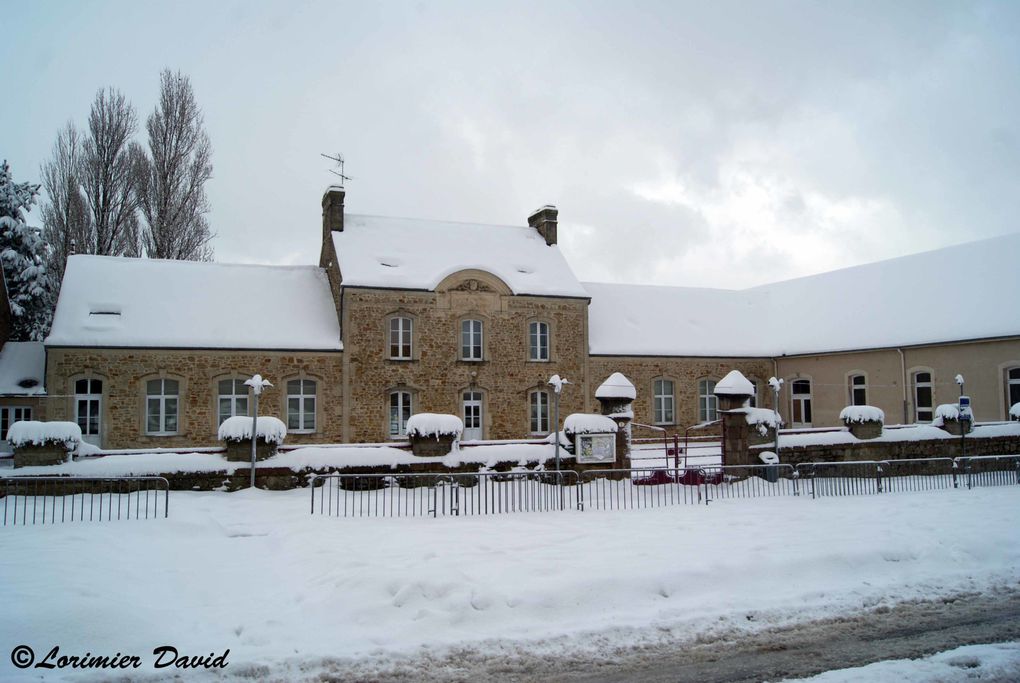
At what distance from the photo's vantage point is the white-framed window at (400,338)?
2536 centimetres

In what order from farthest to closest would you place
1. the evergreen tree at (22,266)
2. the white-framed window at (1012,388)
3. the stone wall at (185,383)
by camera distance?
the evergreen tree at (22,266) → the white-framed window at (1012,388) → the stone wall at (185,383)

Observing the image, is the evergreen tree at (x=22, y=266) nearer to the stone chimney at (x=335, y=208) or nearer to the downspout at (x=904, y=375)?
the stone chimney at (x=335, y=208)

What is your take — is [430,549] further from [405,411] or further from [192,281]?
[192,281]

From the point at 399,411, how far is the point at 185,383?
6.40 meters

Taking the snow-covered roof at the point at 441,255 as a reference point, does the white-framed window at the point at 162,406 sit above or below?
below

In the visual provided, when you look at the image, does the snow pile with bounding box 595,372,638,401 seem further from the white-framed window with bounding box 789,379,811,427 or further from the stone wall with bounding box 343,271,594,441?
the white-framed window with bounding box 789,379,811,427

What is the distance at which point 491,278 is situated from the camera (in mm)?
26344

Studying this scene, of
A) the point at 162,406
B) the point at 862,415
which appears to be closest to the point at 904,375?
the point at 862,415

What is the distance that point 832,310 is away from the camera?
30422 mm

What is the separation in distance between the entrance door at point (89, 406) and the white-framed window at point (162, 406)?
1245 mm

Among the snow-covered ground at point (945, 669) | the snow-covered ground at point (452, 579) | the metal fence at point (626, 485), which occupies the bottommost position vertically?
the snow-covered ground at point (945, 669)

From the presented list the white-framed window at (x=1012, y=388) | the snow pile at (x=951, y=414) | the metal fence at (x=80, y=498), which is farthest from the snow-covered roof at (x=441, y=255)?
the white-framed window at (x=1012, y=388)

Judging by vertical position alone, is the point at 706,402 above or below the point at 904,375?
below

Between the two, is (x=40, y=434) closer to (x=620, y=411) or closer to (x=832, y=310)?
(x=620, y=411)
